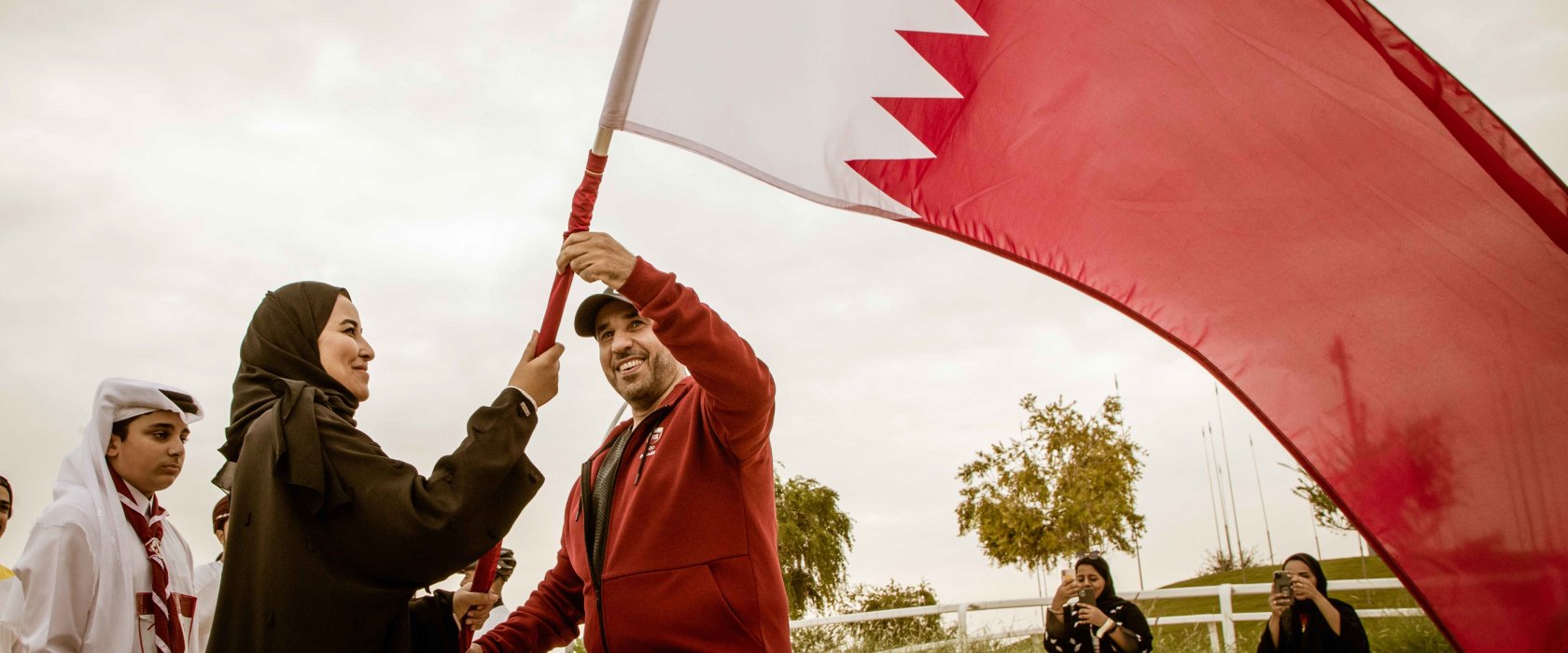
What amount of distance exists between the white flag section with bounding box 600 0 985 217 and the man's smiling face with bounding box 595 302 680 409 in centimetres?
96

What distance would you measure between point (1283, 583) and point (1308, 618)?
0.75 feet

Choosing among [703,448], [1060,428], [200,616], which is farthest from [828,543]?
[703,448]

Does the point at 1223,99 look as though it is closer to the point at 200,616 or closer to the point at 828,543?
the point at 200,616

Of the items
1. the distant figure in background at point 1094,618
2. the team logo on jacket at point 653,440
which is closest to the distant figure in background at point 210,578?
the team logo on jacket at point 653,440

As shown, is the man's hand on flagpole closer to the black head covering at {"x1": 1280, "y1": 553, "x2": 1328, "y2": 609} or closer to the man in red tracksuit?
the man in red tracksuit

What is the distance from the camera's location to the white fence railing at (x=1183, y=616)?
8188mm

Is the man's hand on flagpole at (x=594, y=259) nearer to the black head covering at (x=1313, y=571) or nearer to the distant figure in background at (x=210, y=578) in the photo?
the distant figure in background at (x=210, y=578)

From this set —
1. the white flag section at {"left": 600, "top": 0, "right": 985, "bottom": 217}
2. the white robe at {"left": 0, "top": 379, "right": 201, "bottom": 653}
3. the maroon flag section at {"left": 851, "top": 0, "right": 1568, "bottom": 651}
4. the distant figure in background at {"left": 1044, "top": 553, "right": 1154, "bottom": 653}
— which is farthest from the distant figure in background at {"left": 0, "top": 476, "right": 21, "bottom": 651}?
the distant figure in background at {"left": 1044, "top": 553, "right": 1154, "bottom": 653}

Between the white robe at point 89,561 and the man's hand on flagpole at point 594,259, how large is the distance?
8.60ft

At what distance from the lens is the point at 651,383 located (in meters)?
3.87

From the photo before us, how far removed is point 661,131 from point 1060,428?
58.7 ft

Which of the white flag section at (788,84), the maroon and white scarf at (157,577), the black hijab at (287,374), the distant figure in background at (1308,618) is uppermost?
the white flag section at (788,84)

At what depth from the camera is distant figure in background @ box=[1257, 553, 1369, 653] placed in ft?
19.5

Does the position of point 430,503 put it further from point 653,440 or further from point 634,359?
point 634,359
